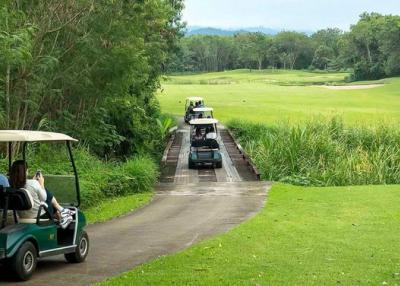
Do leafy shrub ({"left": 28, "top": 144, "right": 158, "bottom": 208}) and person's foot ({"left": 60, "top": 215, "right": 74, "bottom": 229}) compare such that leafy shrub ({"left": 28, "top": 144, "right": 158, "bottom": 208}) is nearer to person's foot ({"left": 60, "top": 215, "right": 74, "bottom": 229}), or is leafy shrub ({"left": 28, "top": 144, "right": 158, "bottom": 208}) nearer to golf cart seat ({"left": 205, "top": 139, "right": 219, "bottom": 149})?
golf cart seat ({"left": 205, "top": 139, "right": 219, "bottom": 149})

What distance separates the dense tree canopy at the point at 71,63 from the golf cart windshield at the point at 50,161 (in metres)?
0.66

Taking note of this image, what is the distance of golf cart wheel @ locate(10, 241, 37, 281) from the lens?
7082 millimetres

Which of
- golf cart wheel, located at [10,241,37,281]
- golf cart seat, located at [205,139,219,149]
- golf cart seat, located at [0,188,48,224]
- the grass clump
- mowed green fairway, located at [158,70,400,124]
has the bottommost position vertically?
mowed green fairway, located at [158,70,400,124]

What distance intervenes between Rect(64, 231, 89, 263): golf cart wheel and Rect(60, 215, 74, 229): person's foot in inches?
15.1

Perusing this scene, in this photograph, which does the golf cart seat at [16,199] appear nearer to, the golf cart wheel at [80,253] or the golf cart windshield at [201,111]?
the golf cart wheel at [80,253]

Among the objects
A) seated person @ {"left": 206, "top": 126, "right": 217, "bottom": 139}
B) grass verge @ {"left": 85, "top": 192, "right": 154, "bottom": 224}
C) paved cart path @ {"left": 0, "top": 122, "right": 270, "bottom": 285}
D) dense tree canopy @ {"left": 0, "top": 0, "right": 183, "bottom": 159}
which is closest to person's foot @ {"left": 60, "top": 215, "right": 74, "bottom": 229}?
paved cart path @ {"left": 0, "top": 122, "right": 270, "bottom": 285}

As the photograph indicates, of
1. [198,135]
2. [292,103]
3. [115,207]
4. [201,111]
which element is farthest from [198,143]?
[292,103]

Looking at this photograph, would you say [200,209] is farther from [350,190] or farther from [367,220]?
[350,190]

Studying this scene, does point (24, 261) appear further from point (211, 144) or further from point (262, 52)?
point (262, 52)

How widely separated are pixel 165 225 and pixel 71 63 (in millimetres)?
6654

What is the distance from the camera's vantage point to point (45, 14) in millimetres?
14930

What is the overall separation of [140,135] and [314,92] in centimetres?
4193

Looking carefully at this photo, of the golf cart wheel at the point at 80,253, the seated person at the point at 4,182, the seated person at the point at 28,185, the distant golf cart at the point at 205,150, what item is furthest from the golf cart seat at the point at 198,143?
the seated person at the point at 4,182

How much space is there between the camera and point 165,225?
12531 millimetres
